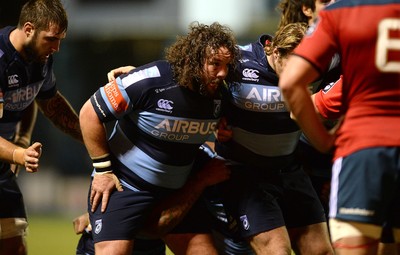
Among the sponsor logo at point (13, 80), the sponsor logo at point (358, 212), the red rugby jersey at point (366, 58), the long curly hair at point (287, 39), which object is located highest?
the red rugby jersey at point (366, 58)

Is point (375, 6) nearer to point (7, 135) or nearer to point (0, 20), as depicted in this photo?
point (7, 135)

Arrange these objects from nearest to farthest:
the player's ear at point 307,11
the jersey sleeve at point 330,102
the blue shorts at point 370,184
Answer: the blue shorts at point 370,184, the jersey sleeve at point 330,102, the player's ear at point 307,11

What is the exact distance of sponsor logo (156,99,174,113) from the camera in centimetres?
564

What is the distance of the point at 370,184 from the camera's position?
171 inches

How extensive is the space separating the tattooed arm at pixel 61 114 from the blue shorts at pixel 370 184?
2.93 meters

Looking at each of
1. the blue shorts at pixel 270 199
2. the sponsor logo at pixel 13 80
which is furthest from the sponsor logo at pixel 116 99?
the blue shorts at pixel 270 199

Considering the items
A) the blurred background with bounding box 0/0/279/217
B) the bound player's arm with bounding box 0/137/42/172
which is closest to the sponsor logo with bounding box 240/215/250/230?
the bound player's arm with bounding box 0/137/42/172

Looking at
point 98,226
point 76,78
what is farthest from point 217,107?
point 76,78

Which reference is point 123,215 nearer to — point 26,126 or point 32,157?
A: point 32,157

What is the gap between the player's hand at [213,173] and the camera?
614cm

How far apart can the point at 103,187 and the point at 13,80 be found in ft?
3.47

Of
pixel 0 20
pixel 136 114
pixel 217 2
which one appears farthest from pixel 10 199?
pixel 217 2

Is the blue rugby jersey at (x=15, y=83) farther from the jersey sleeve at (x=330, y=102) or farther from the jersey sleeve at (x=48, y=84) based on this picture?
the jersey sleeve at (x=330, y=102)

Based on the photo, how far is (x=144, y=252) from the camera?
6.43 meters
